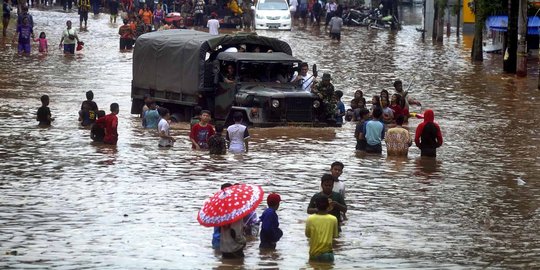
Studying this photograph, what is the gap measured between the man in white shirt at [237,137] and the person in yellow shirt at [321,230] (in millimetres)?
8771

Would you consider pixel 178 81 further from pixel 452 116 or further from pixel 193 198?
pixel 193 198

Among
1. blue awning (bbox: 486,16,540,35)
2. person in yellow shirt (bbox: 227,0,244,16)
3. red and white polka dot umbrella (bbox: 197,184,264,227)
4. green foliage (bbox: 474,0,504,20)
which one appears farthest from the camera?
person in yellow shirt (bbox: 227,0,244,16)

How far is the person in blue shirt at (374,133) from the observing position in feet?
74.2

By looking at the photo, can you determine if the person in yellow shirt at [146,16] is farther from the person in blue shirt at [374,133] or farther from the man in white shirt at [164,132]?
the person in blue shirt at [374,133]

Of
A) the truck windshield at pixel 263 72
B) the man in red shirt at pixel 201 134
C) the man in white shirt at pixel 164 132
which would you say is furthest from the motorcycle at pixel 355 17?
the man in red shirt at pixel 201 134

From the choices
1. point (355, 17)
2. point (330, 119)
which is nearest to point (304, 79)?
point (330, 119)

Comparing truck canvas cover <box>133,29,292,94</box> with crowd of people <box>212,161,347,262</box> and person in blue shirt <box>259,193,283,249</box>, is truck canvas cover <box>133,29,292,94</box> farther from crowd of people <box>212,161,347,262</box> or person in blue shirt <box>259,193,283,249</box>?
person in blue shirt <box>259,193,283,249</box>

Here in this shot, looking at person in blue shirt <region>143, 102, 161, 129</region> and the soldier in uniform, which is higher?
the soldier in uniform

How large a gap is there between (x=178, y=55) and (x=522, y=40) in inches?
512

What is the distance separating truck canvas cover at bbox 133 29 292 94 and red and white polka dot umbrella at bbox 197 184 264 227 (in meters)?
13.5

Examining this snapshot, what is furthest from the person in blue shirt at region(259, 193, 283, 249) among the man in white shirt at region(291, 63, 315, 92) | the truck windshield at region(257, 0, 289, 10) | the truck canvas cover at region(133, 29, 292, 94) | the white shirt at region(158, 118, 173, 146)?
the truck windshield at region(257, 0, 289, 10)

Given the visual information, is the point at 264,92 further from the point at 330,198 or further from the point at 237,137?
the point at 330,198

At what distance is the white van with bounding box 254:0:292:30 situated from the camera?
57812mm

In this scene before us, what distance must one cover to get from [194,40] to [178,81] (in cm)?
95
